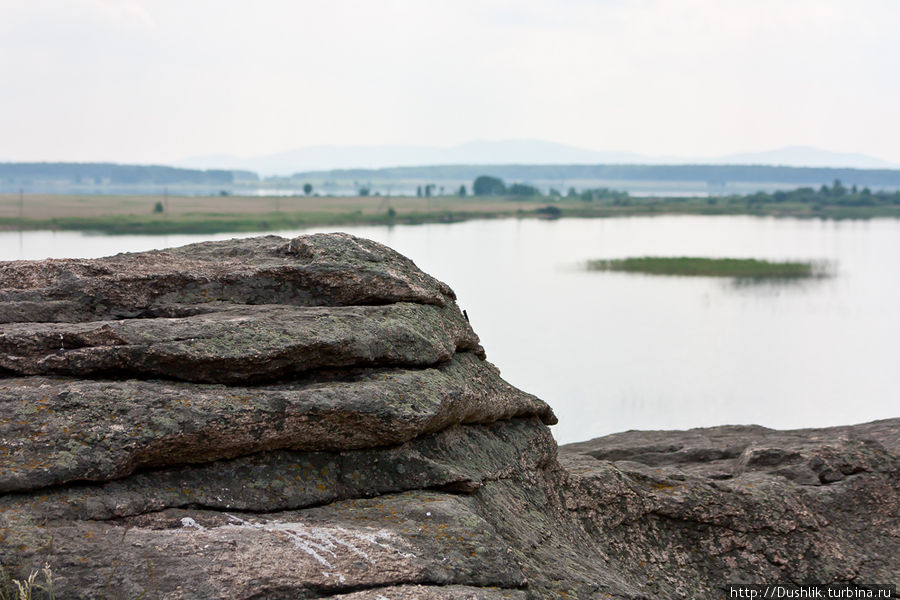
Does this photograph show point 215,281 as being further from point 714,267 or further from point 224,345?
point 714,267

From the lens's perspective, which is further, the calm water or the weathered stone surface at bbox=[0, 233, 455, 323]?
the calm water

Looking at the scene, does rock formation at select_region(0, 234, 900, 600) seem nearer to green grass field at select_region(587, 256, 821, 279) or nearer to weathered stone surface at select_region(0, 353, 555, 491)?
weathered stone surface at select_region(0, 353, 555, 491)

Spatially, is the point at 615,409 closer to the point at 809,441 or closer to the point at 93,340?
the point at 809,441

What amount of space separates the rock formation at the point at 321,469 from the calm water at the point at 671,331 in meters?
16.9

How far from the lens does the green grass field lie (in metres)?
73.3

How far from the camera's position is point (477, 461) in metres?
8.59

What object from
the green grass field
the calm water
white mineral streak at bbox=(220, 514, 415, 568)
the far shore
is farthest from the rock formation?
the far shore

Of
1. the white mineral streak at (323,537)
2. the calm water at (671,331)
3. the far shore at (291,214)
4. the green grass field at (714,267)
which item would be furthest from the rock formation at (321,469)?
the far shore at (291,214)

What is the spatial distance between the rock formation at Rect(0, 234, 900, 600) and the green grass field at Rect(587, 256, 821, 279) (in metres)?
64.7

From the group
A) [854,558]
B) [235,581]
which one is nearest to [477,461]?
[235,581]

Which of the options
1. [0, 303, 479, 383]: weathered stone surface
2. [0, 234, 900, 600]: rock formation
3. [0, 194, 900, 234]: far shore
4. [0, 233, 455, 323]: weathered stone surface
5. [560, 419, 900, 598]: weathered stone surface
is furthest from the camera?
[0, 194, 900, 234]: far shore

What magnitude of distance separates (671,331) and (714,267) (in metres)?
27.9

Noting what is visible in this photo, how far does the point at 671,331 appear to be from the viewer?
164 feet

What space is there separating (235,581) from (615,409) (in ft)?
93.1
